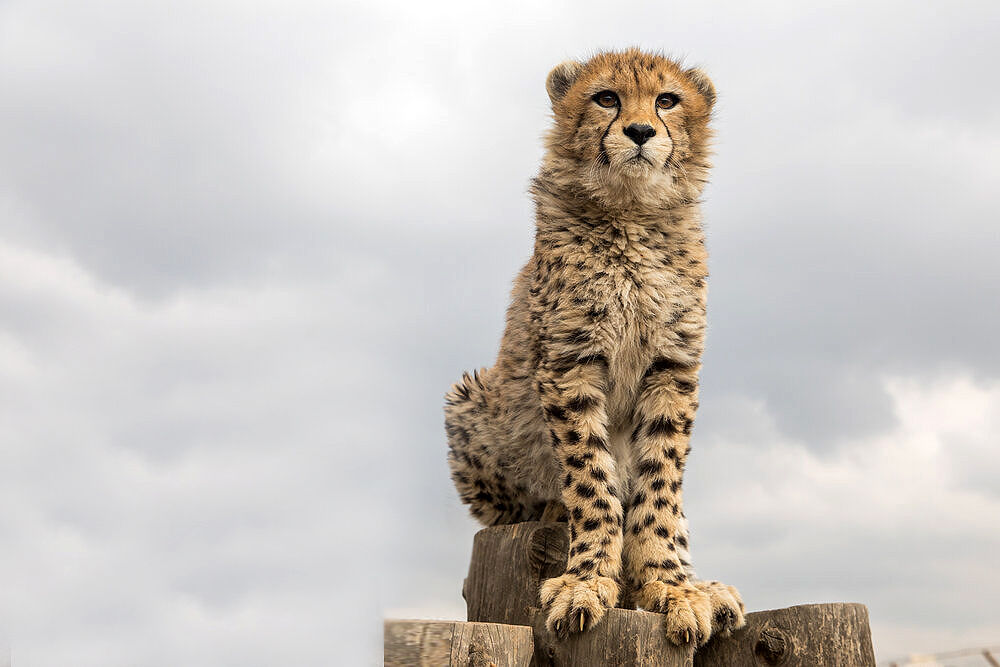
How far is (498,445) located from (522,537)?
721 millimetres

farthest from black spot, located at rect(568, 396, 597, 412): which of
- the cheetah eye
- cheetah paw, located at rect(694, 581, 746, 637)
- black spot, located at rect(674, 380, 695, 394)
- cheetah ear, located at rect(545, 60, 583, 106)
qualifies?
cheetah ear, located at rect(545, 60, 583, 106)

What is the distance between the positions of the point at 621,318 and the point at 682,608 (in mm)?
1356

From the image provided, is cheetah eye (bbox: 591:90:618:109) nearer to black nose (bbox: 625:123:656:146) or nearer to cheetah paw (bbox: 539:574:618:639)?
black nose (bbox: 625:123:656:146)

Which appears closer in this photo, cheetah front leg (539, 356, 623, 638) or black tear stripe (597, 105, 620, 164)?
cheetah front leg (539, 356, 623, 638)

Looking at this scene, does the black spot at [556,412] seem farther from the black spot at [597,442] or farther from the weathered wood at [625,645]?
the weathered wood at [625,645]

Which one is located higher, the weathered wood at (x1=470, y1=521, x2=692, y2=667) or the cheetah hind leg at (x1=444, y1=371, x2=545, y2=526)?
the cheetah hind leg at (x1=444, y1=371, x2=545, y2=526)

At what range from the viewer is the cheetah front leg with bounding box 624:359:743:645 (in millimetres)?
3857

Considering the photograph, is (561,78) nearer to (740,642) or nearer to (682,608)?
(682,608)

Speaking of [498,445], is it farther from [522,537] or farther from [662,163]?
[662,163]

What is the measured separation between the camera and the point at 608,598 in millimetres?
3838

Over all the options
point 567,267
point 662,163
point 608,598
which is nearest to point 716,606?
point 608,598

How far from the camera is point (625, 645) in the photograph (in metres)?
3.64

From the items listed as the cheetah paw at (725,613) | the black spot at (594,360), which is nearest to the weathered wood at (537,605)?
the cheetah paw at (725,613)

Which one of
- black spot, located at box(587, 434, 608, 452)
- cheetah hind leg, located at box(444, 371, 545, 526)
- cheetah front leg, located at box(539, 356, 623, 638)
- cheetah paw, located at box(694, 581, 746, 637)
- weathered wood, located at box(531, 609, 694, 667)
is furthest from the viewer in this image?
cheetah hind leg, located at box(444, 371, 545, 526)
